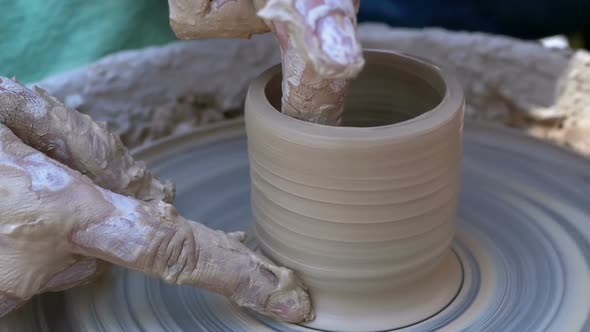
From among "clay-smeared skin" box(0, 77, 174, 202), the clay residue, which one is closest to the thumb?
"clay-smeared skin" box(0, 77, 174, 202)

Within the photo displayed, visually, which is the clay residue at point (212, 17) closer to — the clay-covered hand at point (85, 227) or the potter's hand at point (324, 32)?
the clay-covered hand at point (85, 227)

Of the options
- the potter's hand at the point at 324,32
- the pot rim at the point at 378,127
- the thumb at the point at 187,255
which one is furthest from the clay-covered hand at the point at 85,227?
the potter's hand at the point at 324,32

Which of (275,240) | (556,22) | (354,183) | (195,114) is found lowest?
(556,22)

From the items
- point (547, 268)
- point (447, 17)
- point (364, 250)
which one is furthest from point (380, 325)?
point (447, 17)

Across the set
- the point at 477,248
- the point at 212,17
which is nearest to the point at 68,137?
the point at 212,17

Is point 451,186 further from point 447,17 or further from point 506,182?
point 447,17

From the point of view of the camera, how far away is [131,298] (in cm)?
135

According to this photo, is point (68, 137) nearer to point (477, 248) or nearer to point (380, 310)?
point (380, 310)

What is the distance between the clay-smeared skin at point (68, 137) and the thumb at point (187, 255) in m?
0.17

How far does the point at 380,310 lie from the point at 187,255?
366mm

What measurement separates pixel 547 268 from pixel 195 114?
1129 mm

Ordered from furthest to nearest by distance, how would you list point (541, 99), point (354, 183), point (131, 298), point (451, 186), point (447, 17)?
1. point (447, 17)
2. point (541, 99)
3. point (131, 298)
4. point (451, 186)
5. point (354, 183)

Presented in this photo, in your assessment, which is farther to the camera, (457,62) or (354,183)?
(457,62)

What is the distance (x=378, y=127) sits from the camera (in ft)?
3.62
